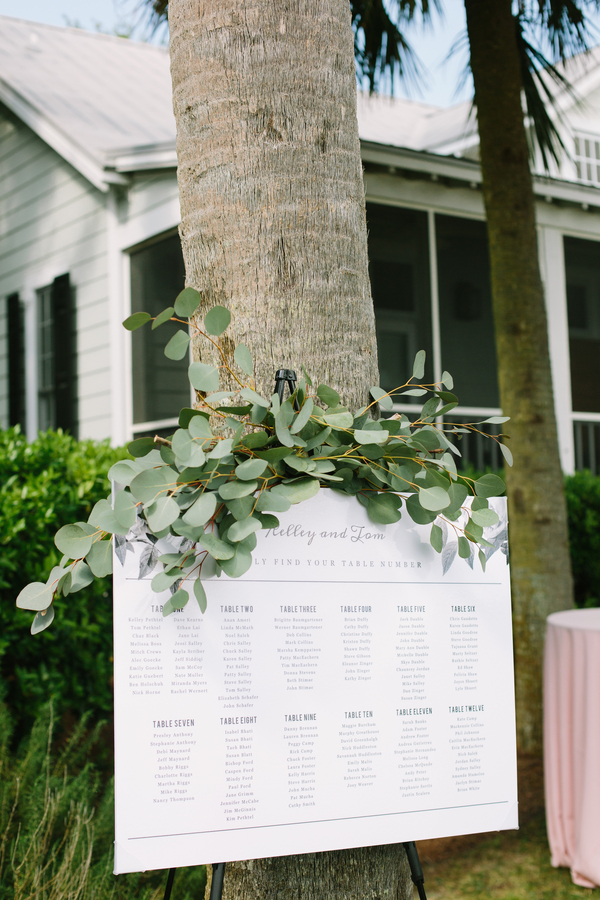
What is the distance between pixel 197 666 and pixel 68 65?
9.36 metres

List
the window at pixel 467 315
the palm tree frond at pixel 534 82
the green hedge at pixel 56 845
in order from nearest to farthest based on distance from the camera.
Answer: the green hedge at pixel 56 845 → the palm tree frond at pixel 534 82 → the window at pixel 467 315

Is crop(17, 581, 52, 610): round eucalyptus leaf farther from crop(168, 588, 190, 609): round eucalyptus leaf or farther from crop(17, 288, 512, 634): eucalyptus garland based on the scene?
crop(168, 588, 190, 609): round eucalyptus leaf

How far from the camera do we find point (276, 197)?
4.72ft

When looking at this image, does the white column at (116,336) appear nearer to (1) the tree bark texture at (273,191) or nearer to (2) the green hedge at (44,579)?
(2) the green hedge at (44,579)

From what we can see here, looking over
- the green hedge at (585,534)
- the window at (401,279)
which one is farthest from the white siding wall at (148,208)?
the green hedge at (585,534)

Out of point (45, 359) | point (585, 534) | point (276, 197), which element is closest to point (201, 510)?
point (276, 197)

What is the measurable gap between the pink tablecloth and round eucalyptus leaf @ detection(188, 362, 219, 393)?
2.15 meters

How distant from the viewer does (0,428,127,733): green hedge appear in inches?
138

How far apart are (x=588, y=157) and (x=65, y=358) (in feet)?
25.9

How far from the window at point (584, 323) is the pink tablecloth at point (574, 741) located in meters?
5.33

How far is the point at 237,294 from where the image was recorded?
1.44m

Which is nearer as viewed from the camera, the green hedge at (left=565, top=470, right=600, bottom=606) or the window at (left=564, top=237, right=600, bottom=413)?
the green hedge at (left=565, top=470, right=600, bottom=606)

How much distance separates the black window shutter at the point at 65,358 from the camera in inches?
262

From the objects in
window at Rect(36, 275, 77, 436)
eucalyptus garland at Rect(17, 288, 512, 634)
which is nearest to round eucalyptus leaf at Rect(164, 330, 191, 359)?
eucalyptus garland at Rect(17, 288, 512, 634)
